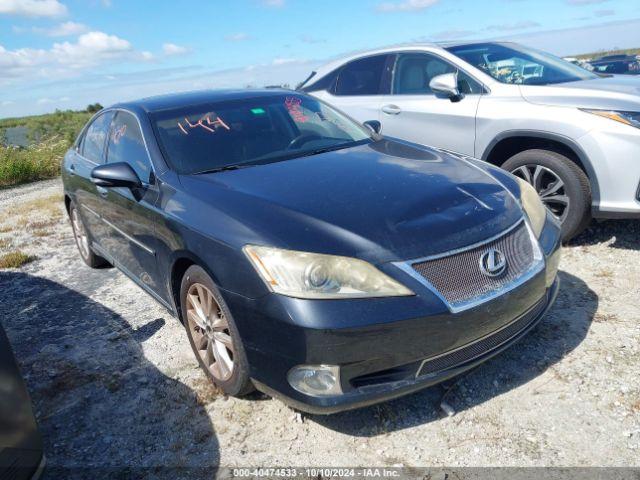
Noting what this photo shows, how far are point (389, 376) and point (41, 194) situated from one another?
10.2 metres

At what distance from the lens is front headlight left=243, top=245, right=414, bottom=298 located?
2.19 m

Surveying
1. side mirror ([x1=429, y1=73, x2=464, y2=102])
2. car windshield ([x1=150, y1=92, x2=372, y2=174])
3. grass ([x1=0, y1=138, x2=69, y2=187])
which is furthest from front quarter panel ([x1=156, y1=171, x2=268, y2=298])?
grass ([x1=0, y1=138, x2=69, y2=187])

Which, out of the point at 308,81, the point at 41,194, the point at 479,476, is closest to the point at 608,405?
the point at 479,476

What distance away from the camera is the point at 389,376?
2.28 metres

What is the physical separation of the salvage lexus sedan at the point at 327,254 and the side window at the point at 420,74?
1668 millimetres

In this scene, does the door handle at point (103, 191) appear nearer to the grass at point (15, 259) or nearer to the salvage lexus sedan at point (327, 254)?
the salvage lexus sedan at point (327, 254)

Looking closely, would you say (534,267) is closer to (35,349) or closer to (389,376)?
(389,376)

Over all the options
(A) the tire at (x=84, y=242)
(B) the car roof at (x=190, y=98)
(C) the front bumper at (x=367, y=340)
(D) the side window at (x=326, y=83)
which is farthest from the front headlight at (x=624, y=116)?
(A) the tire at (x=84, y=242)

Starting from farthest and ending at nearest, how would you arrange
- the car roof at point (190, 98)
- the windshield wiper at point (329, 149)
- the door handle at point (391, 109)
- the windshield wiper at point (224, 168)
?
the door handle at point (391, 109) → the car roof at point (190, 98) → the windshield wiper at point (329, 149) → the windshield wiper at point (224, 168)

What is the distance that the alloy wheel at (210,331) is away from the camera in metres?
2.67

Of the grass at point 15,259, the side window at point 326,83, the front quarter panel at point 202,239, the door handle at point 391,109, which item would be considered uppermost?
the side window at point 326,83

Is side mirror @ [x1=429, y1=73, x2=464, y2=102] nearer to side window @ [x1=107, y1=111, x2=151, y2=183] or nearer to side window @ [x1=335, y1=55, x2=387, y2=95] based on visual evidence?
side window @ [x1=335, y1=55, x2=387, y2=95]

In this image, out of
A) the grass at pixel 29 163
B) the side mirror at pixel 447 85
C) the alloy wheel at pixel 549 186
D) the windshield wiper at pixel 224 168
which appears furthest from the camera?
the grass at pixel 29 163

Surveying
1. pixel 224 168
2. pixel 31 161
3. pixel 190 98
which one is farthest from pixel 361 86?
pixel 31 161
